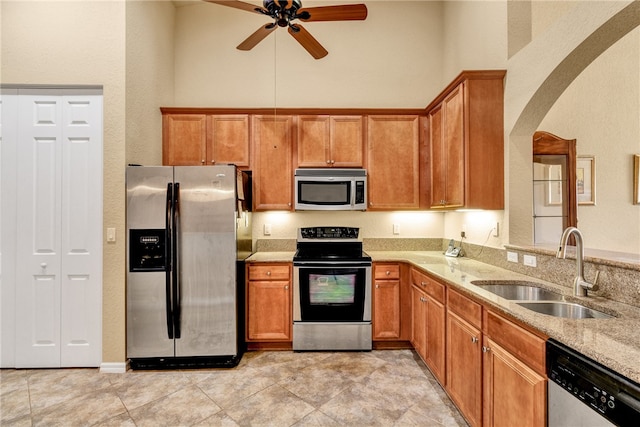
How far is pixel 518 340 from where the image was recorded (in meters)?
1.41

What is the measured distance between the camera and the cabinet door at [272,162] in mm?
3434

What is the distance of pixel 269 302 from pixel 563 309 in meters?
2.38

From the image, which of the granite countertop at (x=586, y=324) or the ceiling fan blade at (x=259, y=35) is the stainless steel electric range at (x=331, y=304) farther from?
the ceiling fan blade at (x=259, y=35)

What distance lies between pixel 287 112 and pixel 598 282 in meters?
3.04

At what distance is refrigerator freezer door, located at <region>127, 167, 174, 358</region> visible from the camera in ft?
8.80

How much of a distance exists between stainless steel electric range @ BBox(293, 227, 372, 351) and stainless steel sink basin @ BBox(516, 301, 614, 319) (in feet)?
A: 5.06

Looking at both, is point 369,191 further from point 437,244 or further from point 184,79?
point 184,79

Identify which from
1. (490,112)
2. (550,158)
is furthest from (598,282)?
(550,158)

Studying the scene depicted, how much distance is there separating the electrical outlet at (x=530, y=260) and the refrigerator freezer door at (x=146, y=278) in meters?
2.99

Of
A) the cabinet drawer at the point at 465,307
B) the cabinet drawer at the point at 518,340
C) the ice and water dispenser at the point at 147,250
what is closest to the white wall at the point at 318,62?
the ice and water dispenser at the point at 147,250

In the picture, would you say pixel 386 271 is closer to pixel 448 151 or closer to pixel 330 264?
pixel 330 264

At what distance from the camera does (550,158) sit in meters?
3.21

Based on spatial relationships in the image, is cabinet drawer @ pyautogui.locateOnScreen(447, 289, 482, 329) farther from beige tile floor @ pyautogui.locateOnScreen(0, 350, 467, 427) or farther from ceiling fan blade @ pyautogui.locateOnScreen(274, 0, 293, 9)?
ceiling fan blade @ pyautogui.locateOnScreen(274, 0, 293, 9)

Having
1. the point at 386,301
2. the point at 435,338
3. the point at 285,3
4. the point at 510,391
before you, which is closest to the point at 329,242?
the point at 386,301
